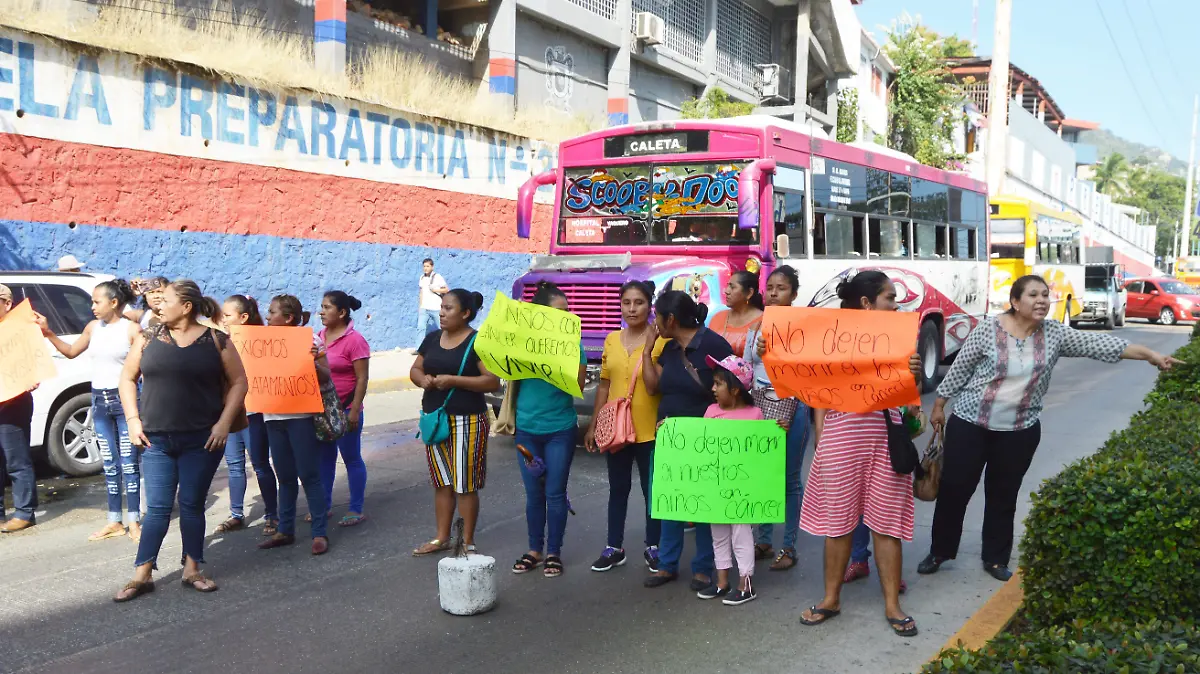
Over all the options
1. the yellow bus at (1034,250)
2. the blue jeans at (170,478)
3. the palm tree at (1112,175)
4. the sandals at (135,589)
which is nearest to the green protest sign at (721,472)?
the blue jeans at (170,478)

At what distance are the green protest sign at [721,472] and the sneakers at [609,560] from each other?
0.79m

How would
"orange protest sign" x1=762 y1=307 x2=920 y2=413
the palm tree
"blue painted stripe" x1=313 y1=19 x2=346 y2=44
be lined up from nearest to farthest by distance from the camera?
1. "orange protest sign" x1=762 y1=307 x2=920 y2=413
2. "blue painted stripe" x1=313 y1=19 x2=346 y2=44
3. the palm tree

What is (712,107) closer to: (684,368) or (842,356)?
(684,368)

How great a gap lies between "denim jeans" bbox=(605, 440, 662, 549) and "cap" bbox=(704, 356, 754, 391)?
0.66 metres

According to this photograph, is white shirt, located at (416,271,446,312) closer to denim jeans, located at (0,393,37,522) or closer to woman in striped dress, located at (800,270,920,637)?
denim jeans, located at (0,393,37,522)

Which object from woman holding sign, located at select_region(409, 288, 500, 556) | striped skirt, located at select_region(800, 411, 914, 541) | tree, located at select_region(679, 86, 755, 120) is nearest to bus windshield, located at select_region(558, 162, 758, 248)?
woman holding sign, located at select_region(409, 288, 500, 556)

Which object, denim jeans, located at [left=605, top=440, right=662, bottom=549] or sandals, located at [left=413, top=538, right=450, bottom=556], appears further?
sandals, located at [left=413, top=538, right=450, bottom=556]

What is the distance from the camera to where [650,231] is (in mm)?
10820

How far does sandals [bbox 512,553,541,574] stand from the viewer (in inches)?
241

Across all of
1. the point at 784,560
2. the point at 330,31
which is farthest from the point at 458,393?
the point at 330,31

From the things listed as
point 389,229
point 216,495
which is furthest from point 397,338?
point 216,495

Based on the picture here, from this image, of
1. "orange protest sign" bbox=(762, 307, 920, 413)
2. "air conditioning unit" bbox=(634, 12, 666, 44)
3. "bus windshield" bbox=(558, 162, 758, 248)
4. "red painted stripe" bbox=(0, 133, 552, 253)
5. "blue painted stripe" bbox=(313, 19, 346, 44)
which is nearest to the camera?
"orange protest sign" bbox=(762, 307, 920, 413)

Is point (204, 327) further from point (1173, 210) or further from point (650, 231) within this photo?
point (1173, 210)

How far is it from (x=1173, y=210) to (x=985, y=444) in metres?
142
